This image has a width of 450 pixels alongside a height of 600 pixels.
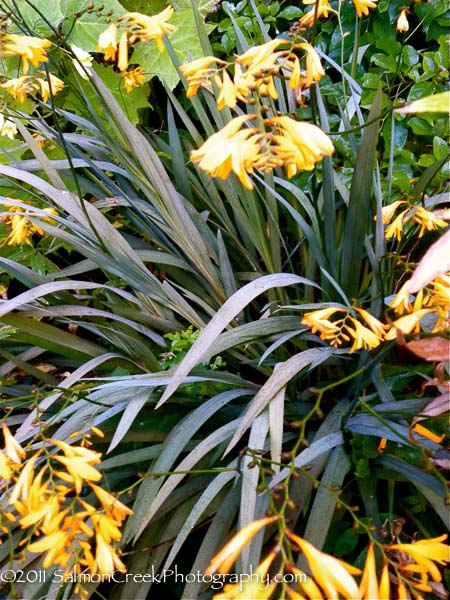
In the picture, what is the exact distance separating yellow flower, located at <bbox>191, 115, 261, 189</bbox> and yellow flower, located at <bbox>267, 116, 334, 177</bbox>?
0.14ft

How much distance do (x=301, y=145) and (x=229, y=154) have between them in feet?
0.35

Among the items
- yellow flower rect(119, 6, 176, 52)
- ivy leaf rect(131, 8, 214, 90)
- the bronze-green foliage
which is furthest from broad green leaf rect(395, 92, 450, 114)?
ivy leaf rect(131, 8, 214, 90)

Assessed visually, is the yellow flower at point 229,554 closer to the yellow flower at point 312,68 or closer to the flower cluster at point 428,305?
the flower cluster at point 428,305

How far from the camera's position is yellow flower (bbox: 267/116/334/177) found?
86cm

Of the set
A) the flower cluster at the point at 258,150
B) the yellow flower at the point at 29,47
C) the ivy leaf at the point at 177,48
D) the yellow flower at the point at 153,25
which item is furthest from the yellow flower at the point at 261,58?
the ivy leaf at the point at 177,48

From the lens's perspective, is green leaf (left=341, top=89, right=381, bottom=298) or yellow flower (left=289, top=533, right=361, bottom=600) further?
green leaf (left=341, top=89, right=381, bottom=298)

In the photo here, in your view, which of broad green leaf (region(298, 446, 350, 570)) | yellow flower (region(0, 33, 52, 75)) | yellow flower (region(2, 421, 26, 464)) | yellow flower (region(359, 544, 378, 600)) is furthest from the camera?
yellow flower (region(0, 33, 52, 75))

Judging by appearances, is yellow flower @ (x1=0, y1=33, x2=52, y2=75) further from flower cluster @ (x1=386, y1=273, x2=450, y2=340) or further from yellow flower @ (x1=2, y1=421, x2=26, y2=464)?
flower cluster @ (x1=386, y1=273, x2=450, y2=340)

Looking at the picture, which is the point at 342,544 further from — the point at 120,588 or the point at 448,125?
the point at 448,125

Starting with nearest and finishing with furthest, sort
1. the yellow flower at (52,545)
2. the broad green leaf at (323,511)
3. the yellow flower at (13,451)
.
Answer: the yellow flower at (52,545) < the yellow flower at (13,451) < the broad green leaf at (323,511)

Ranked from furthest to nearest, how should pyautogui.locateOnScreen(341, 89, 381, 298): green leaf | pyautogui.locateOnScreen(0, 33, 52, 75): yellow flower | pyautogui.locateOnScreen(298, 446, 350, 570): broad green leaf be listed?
1. pyautogui.locateOnScreen(341, 89, 381, 298): green leaf
2. pyautogui.locateOnScreen(0, 33, 52, 75): yellow flower
3. pyautogui.locateOnScreen(298, 446, 350, 570): broad green leaf

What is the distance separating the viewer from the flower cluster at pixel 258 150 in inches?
33.4

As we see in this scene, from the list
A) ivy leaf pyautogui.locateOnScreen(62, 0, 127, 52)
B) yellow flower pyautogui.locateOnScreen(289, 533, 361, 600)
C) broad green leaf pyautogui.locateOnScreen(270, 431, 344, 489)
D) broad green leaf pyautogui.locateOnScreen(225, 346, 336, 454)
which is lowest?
broad green leaf pyautogui.locateOnScreen(270, 431, 344, 489)

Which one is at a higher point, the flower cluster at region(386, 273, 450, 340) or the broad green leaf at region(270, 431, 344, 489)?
the flower cluster at region(386, 273, 450, 340)
